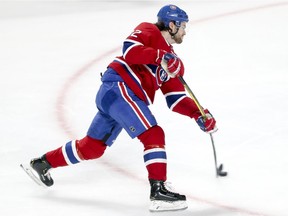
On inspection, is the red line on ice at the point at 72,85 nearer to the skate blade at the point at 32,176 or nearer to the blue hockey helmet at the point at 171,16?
the skate blade at the point at 32,176

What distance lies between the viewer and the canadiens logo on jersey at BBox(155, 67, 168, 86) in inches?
161

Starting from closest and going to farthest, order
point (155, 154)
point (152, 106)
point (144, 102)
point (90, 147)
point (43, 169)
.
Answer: point (155, 154) < point (144, 102) < point (90, 147) < point (43, 169) < point (152, 106)

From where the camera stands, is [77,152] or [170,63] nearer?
[170,63]

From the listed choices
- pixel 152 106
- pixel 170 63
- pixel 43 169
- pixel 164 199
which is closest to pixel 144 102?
pixel 170 63

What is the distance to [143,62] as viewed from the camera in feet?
12.9

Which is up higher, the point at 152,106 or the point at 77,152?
the point at 152,106

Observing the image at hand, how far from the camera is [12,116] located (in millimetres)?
5551

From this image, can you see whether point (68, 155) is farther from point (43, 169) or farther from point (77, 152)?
point (43, 169)

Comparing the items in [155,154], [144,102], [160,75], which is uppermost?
[160,75]

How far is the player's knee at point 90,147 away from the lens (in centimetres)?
419

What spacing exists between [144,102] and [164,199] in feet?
1.70

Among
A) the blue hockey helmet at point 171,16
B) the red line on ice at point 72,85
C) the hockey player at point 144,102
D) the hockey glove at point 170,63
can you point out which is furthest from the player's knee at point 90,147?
the blue hockey helmet at point 171,16

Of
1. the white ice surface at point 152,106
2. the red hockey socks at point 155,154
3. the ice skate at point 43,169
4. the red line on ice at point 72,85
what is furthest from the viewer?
the ice skate at point 43,169

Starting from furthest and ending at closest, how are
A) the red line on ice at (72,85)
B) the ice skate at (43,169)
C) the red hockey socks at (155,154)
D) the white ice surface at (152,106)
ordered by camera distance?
the ice skate at (43,169)
the white ice surface at (152,106)
the red line on ice at (72,85)
the red hockey socks at (155,154)
